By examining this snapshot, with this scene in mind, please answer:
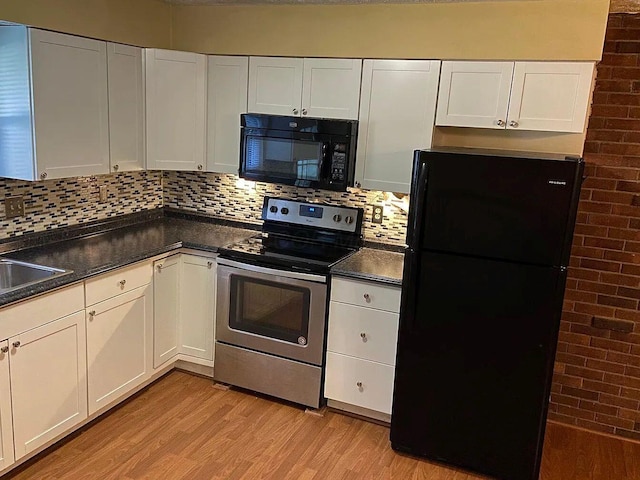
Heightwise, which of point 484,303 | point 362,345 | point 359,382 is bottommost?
point 359,382

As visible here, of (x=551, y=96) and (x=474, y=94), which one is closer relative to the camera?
(x=551, y=96)

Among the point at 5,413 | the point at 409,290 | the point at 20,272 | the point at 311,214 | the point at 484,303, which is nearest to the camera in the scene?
the point at 5,413

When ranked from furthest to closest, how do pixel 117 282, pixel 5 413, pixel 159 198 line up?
1. pixel 159 198
2. pixel 117 282
3. pixel 5 413

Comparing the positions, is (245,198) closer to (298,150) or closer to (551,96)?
(298,150)

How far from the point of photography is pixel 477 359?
8.80 feet

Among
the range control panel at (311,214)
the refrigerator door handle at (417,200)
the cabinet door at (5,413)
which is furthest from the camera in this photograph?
the range control panel at (311,214)

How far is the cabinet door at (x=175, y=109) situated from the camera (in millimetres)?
3396

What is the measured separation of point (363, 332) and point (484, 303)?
74 cm

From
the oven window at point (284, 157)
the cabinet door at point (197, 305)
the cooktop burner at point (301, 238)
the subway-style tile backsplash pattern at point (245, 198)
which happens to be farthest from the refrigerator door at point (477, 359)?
the cabinet door at point (197, 305)

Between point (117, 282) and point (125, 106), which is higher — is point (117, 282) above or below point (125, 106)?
below

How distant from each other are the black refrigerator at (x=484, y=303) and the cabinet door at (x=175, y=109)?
1605 millimetres

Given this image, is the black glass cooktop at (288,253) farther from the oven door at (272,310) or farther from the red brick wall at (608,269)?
the red brick wall at (608,269)

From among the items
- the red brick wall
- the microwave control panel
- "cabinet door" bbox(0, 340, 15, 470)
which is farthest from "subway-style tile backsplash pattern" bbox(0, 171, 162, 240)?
the red brick wall

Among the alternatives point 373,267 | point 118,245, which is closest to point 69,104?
point 118,245
